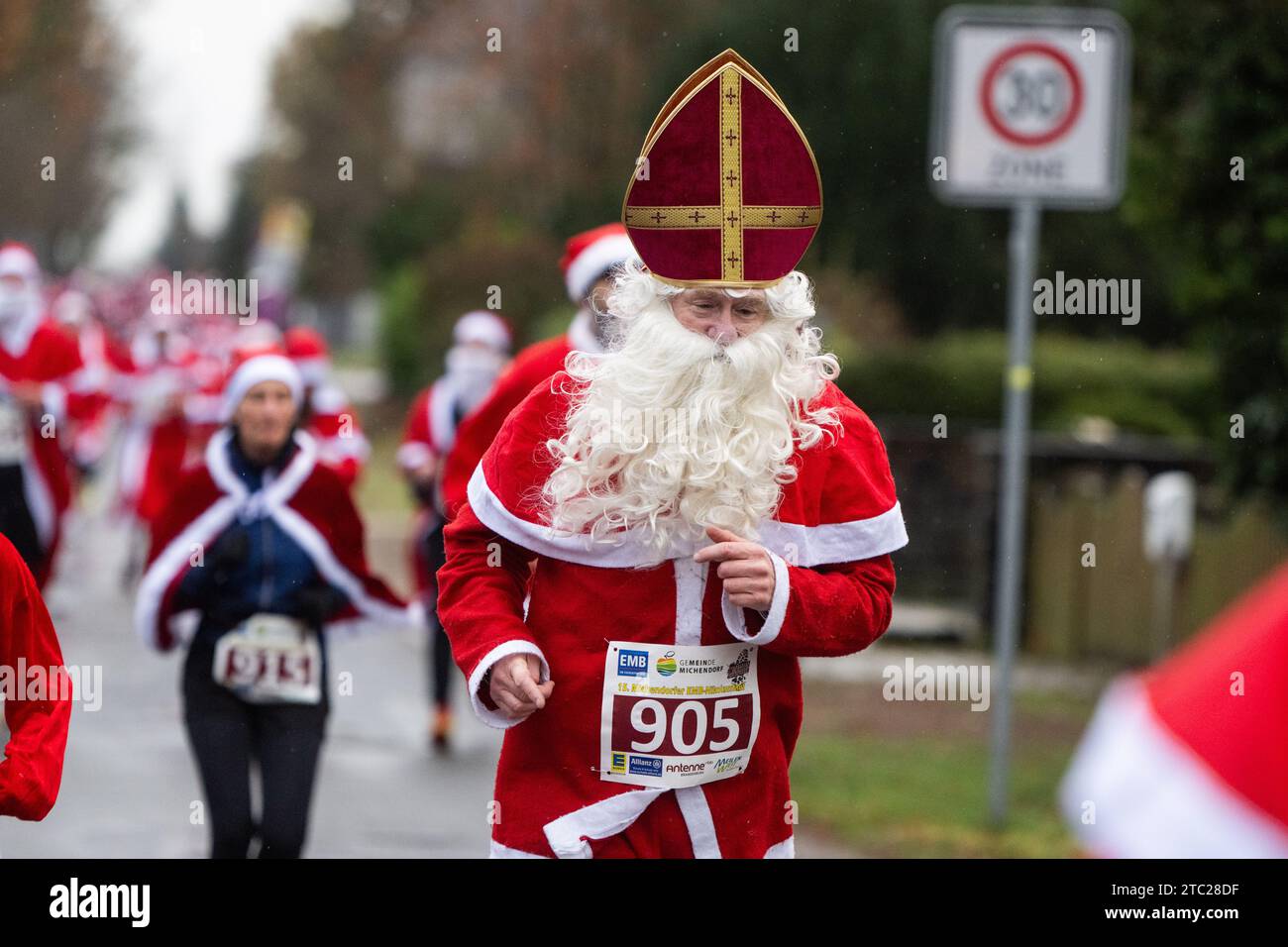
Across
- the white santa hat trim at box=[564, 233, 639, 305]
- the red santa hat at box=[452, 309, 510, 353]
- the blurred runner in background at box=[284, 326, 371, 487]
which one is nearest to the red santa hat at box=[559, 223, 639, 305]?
the white santa hat trim at box=[564, 233, 639, 305]

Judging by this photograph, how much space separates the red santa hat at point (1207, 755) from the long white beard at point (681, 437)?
151 cm

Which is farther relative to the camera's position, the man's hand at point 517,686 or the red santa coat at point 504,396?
the red santa coat at point 504,396

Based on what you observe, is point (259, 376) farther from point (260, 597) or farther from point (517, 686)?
point (517, 686)

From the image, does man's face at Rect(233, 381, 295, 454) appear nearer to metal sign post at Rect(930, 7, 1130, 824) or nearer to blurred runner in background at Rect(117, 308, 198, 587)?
metal sign post at Rect(930, 7, 1130, 824)

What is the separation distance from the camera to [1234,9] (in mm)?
9492

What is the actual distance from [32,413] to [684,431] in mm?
8316

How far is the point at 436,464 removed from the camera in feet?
30.9

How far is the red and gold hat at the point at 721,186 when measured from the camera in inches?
144

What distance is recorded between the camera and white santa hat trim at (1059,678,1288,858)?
2027mm

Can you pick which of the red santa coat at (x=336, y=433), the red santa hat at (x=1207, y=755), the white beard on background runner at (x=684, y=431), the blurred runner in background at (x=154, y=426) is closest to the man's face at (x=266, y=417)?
the red santa coat at (x=336, y=433)

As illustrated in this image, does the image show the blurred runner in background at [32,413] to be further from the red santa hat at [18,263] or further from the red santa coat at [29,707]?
the red santa coat at [29,707]

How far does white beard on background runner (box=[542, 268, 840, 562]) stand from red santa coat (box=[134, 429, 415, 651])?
8.12 ft

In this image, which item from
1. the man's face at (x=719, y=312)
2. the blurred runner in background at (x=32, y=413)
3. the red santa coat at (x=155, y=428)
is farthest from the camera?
the red santa coat at (x=155, y=428)

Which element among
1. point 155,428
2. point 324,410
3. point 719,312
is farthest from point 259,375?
point 155,428
